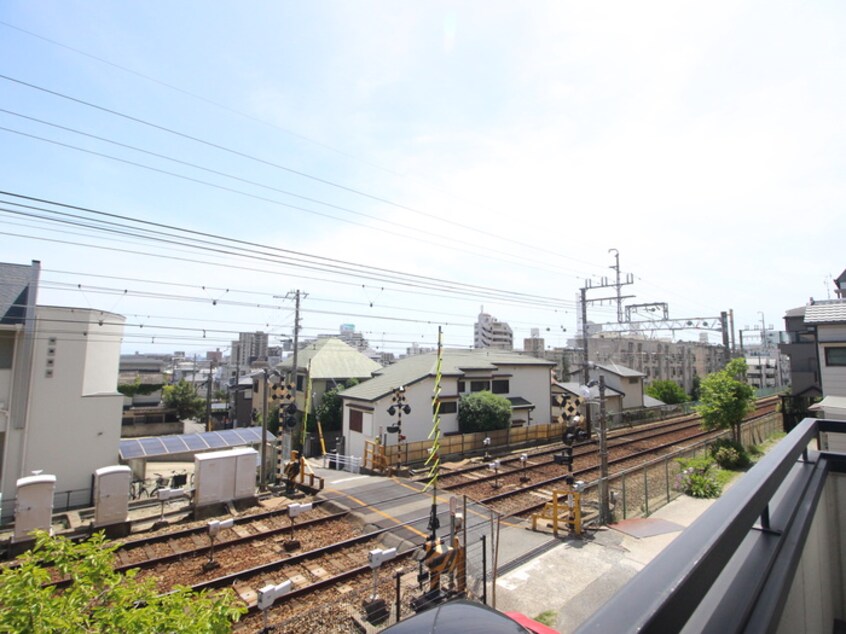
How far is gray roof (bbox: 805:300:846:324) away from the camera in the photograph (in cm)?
1644

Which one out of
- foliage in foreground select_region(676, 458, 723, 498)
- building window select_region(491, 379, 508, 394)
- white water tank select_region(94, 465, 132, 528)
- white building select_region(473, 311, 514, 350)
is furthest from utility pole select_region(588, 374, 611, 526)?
white building select_region(473, 311, 514, 350)

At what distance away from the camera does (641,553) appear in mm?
→ 10328

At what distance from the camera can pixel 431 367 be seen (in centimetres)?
2684

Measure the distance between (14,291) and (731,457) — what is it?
103 feet

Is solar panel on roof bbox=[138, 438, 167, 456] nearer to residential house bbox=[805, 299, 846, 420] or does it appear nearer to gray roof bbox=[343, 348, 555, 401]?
gray roof bbox=[343, 348, 555, 401]

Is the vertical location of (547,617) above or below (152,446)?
below

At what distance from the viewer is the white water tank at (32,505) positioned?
1106cm

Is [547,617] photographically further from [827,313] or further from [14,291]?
[14,291]

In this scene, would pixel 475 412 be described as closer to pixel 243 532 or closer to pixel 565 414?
pixel 565 414

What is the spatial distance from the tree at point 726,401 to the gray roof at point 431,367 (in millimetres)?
11993

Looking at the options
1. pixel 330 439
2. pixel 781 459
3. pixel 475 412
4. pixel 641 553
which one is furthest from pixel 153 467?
pixel 781 459

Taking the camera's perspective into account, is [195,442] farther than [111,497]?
Yes

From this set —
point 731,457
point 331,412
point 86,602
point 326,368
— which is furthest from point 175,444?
point 731,457

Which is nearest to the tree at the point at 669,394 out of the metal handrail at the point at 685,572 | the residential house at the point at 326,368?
the residential house at the point at 326,368
